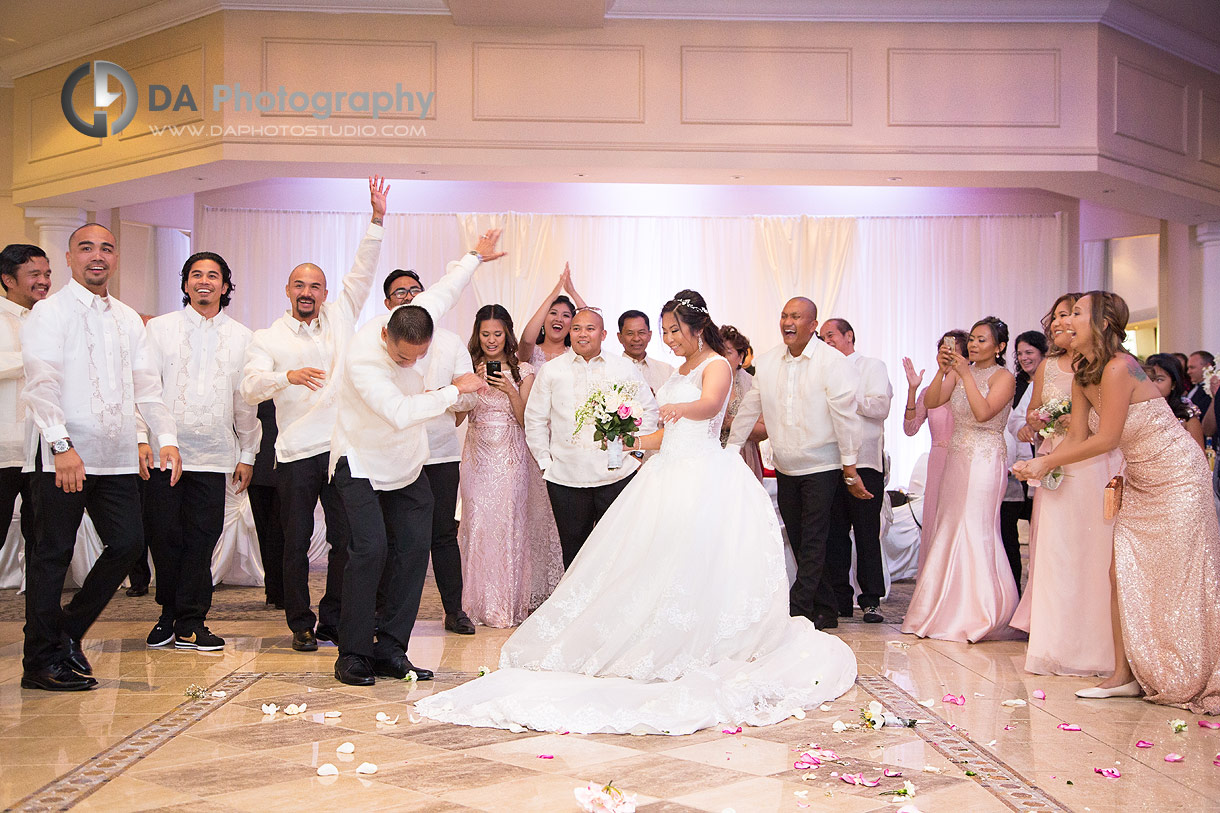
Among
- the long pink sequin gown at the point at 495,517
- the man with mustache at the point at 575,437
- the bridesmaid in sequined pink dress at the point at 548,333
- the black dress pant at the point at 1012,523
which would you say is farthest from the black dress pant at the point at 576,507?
the black dress pant at the point at 1012,523

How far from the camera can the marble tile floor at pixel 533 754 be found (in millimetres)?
3127

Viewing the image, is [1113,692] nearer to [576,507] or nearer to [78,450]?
[576,507]

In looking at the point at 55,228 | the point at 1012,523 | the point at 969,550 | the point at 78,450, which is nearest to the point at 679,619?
the point at 969,550

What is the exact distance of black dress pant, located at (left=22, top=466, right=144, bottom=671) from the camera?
445 centimetres

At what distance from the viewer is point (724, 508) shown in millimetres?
4793

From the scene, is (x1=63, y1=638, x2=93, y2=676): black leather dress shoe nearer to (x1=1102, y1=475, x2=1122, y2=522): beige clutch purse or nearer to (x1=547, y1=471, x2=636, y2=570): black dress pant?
(x1=547, y1=471, x2=636, y2=570): black dress pant

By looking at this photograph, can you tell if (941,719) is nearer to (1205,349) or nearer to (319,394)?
(319,394)

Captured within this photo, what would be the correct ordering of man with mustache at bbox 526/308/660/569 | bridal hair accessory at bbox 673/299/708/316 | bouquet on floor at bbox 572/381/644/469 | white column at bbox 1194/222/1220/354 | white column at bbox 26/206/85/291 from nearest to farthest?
bouquet on floor at bbox 572/381/644/469
bridal hair accessory at bbox 673/299/708/316
man with mustache at bbox 526/308/660/569
white column at bbox 26/206/85/291
white column at bbox 1194/222/1220/354

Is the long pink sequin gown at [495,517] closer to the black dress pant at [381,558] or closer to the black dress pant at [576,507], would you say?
the black dress pant at [576,507]

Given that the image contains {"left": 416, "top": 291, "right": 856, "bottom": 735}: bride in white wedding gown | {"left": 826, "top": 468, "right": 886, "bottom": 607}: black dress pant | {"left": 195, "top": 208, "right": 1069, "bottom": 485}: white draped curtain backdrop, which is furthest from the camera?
{"left": 195, "top": 208, "right": 1069, "bottom": 485}: white draped curtain backdrop

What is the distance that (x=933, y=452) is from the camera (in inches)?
273

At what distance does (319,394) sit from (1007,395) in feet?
11.8

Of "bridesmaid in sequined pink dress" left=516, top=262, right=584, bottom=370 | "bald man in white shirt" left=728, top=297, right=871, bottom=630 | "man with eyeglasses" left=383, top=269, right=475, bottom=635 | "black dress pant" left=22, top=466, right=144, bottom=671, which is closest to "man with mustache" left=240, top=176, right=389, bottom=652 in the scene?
"man with eyeglasses" left=383, top=269, right=475, bottom=635

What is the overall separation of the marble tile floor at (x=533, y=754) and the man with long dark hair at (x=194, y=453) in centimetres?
50
